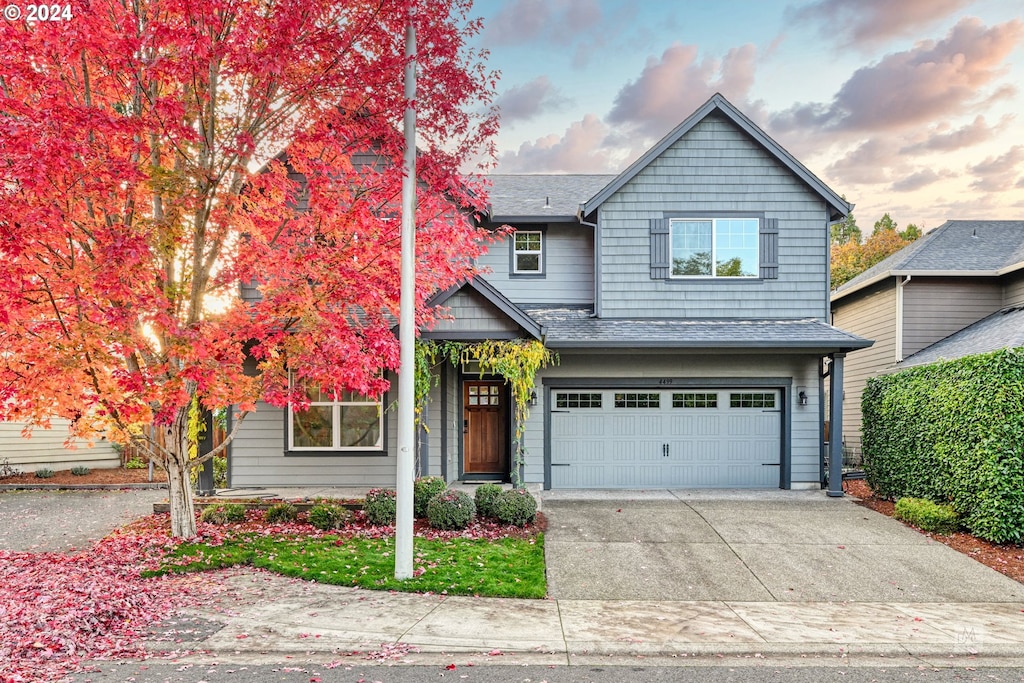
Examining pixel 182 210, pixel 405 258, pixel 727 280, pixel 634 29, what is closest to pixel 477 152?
pixel 405 258

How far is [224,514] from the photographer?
30.9ft

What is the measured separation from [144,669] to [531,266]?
10194mm

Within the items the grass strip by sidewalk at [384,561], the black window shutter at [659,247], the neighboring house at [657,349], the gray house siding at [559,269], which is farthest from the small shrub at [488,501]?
the black window shutter at [659,247]

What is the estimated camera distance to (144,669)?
4660mm

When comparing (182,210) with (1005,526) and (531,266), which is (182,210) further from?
(1005,526)

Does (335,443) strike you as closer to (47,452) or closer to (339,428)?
(339,428)

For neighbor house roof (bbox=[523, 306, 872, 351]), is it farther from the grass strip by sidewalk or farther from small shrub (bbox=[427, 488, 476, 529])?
the grass strip by sidewalk

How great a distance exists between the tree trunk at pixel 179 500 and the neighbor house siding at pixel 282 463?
3313 millimetres

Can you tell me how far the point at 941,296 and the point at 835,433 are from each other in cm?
607

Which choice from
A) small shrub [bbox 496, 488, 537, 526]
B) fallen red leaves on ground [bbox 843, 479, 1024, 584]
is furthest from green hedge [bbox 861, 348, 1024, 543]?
small shrub [bbox 496, 488, 537, 526]

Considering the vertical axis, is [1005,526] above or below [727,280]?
below

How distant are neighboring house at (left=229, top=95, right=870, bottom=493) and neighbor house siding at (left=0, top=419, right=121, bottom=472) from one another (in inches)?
303

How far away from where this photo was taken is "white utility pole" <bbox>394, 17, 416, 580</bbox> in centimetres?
691

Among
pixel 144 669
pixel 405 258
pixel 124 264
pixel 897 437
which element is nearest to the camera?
pixel 144 669
